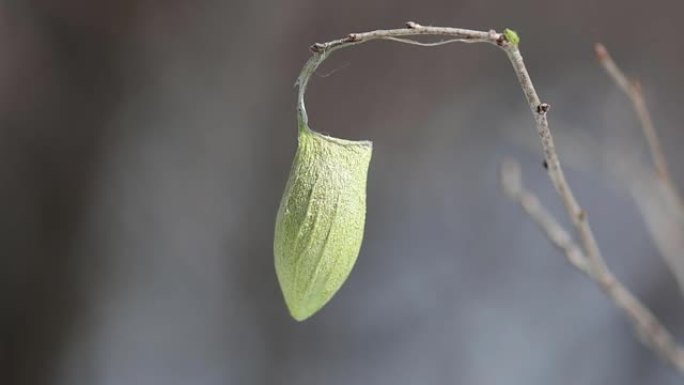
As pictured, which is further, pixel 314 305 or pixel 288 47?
pixel 288 47

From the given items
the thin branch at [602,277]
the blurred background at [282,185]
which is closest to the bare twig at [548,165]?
the thin branch at [602,277]

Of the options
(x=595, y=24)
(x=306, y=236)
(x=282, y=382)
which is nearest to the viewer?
(x=306, y=236)

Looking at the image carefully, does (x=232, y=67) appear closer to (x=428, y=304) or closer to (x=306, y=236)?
(x=428, y=304)

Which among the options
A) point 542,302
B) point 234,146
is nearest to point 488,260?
point 542,302

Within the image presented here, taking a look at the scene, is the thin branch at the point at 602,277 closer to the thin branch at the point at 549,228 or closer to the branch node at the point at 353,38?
the thin branch at the point at 549,228

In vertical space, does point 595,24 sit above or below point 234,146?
above

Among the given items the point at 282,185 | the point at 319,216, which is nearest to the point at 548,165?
the point at 319,216
